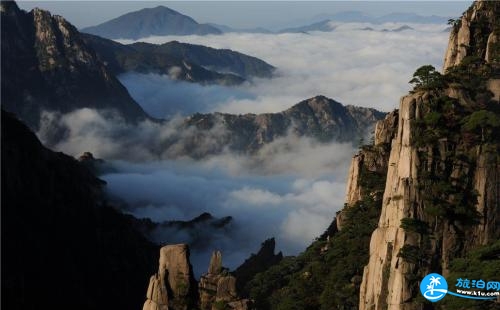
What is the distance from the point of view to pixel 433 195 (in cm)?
6212

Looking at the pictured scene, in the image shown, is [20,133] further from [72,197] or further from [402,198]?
[402,198]

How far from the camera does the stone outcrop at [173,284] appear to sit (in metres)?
73.6

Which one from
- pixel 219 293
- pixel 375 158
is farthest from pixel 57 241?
pixel 375 158

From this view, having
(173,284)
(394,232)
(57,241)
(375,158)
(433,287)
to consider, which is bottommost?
(433,287)

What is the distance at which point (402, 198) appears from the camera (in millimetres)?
61844

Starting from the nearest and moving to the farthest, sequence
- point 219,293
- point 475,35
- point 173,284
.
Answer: point 219,293 < point 173,284 < point 475,35

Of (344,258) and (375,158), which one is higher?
(375,158)

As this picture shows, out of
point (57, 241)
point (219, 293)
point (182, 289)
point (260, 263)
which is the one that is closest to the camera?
point (219, 293)

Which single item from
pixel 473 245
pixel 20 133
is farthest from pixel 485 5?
pixel 20 133

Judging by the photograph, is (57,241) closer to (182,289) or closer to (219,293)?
(182,289)

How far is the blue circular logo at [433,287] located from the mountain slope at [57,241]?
60.6 m

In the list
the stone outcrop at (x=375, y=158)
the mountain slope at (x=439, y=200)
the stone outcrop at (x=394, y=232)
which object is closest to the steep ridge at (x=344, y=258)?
the stone outcrop at (x=375, y=158)

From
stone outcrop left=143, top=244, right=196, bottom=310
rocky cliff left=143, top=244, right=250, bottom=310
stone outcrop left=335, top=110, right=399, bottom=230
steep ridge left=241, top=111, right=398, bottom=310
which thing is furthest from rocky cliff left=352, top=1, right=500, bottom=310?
stone outcrop left=335, top=110, right=399, bottom=230

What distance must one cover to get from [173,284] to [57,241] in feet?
180
